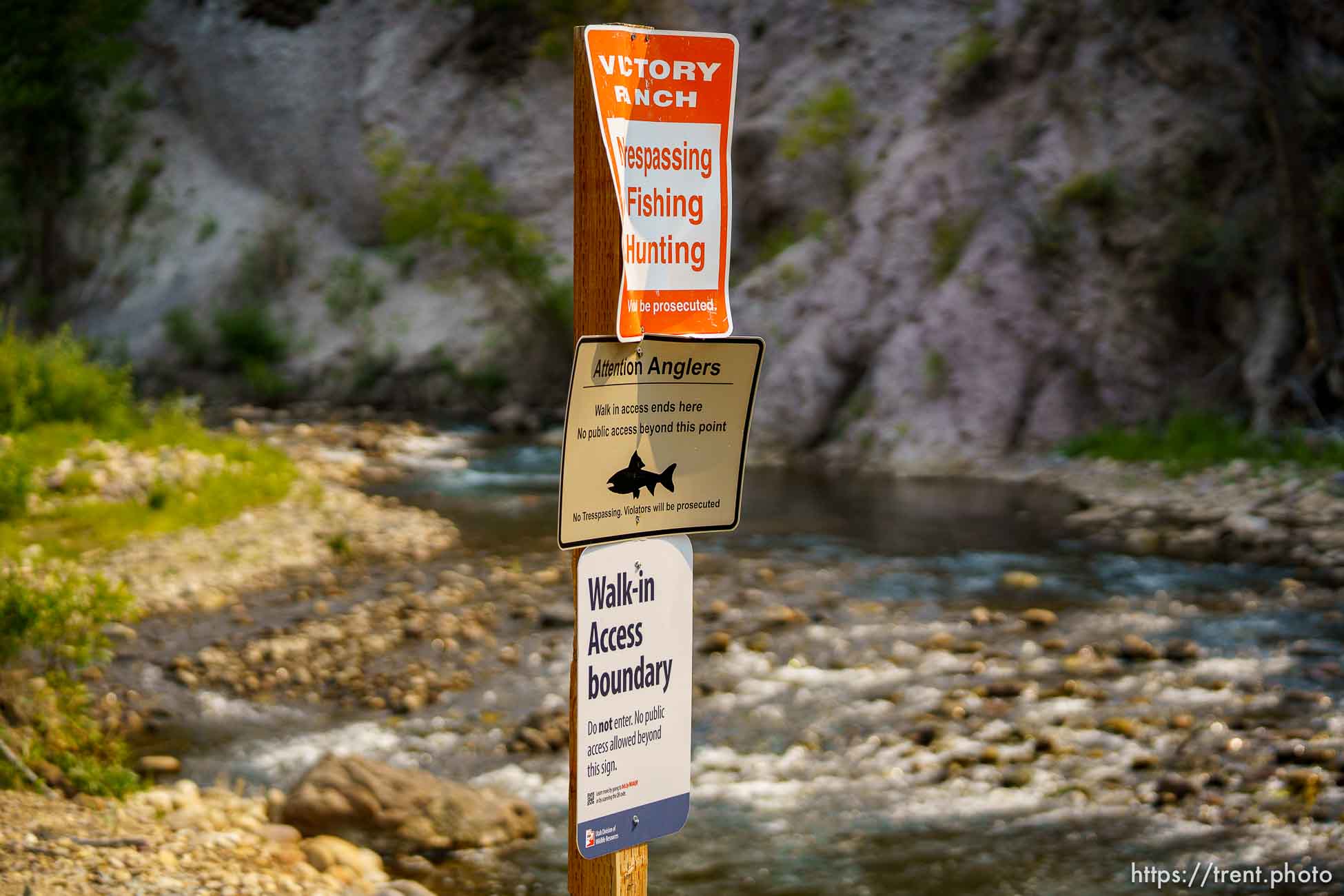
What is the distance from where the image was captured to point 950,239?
22688mm

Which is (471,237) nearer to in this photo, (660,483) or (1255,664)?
(1255,664)

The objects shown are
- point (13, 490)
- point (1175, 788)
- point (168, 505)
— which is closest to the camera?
point (1175, 788)

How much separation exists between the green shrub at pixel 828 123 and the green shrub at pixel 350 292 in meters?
12.0

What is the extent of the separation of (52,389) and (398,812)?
35.9ft

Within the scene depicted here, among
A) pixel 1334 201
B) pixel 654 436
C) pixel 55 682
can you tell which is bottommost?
pixel 55 682

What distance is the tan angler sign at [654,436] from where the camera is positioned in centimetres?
301

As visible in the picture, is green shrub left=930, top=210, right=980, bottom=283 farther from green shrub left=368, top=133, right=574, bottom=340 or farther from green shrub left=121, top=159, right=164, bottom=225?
green shrub left=121, top=159, right=164, bottom=225

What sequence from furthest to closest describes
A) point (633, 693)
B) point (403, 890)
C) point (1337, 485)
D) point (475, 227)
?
point (475, 227) → point (1337, 485) → point (403, 890) → point (633, 693)

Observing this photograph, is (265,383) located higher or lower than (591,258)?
lower

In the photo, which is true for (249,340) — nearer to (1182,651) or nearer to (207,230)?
(207,230)

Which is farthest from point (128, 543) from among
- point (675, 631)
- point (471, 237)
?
point (471, 237)

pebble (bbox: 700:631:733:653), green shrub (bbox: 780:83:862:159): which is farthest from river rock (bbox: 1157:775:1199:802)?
green shrub (bbox: 780:83:862:159)

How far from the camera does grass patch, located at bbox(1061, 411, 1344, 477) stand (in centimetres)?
1717

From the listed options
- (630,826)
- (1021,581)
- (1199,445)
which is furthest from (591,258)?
(1199,445)
